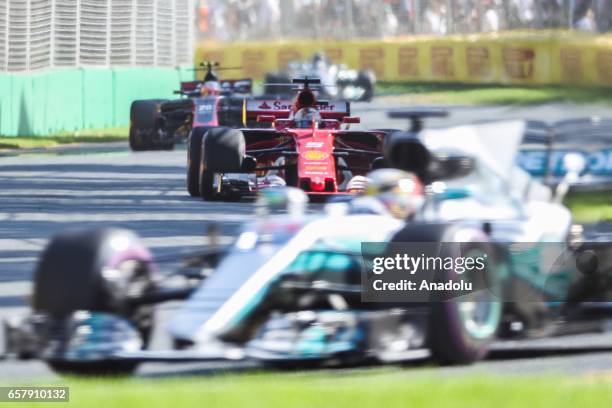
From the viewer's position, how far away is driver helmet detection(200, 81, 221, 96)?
28141mm

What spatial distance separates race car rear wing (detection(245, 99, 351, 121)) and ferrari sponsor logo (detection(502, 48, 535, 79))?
21.2 meters

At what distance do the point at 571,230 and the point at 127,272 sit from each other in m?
2.53

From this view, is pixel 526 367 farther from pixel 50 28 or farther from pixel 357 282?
pixel 50 28

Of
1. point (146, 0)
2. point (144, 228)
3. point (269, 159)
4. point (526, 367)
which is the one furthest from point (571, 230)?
point (146, 0)

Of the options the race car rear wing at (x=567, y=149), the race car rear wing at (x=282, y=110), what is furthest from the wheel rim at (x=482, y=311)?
the race car rear wing at (x=282, y=110)

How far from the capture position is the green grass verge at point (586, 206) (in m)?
10.0

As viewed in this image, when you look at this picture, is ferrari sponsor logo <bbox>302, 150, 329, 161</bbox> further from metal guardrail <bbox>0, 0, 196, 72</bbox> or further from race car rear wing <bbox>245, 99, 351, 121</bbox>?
metal guardrail <bbox>0, 0, 196, 72</bbox>

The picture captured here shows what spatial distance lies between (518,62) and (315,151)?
27.8 meters

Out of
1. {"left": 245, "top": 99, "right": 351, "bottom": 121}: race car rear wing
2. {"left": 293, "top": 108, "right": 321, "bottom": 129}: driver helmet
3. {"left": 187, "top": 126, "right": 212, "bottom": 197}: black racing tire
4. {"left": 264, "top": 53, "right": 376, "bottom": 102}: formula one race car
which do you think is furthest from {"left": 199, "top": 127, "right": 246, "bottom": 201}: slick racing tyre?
{"left": 264, "top": 53, "right": 376, "bottom": 102}: formula one race car

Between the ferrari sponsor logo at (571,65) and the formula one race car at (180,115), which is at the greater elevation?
the ferrari sponsor logo at (571,65)

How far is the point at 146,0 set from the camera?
37.9 m

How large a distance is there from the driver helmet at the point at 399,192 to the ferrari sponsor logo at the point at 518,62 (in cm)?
3278

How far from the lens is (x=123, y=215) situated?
1727cm

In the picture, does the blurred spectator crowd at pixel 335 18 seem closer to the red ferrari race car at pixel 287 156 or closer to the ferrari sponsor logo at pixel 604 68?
the ferrari sponsor logo at pixel 604 68
